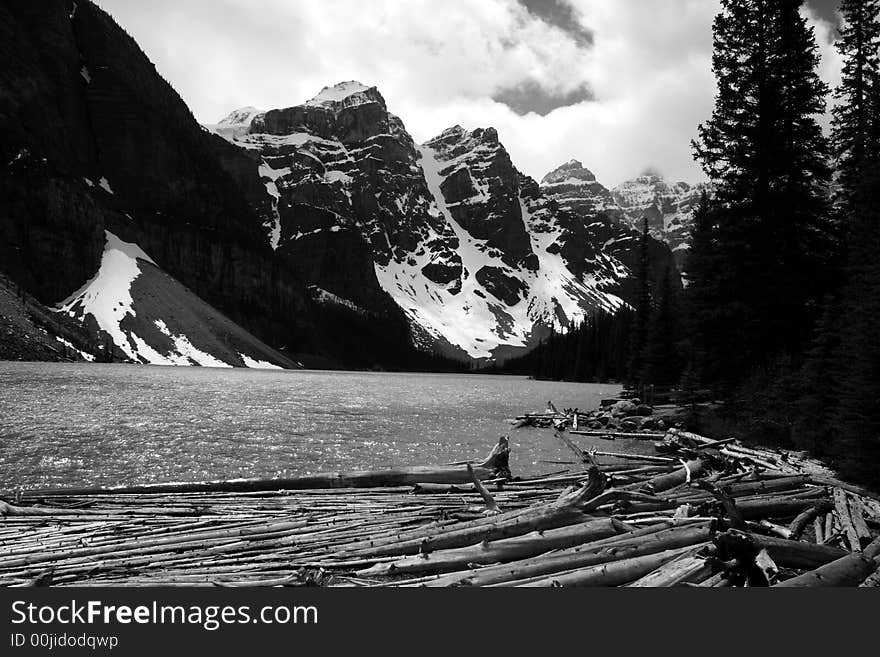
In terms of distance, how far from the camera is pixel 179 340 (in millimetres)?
150125

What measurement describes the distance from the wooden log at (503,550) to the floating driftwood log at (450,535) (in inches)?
0.7

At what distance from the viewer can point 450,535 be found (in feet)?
24.8

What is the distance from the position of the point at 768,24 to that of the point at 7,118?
685 feet

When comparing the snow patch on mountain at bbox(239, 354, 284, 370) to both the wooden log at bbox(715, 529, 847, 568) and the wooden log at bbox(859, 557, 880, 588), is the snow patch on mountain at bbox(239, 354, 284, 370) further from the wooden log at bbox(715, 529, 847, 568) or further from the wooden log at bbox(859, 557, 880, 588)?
the wooden log at bbox(859, 557, 880, 588)

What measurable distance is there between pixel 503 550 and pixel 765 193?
28356 millimetres

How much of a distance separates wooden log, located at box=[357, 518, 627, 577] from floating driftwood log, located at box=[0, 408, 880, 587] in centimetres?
2

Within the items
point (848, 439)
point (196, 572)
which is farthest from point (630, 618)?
point (848, 439)

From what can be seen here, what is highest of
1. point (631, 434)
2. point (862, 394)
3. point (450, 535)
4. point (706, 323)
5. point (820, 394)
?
point (706, 323)

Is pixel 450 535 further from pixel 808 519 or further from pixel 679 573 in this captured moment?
pixel 808 519

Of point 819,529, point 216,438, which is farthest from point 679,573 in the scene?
point 216,438

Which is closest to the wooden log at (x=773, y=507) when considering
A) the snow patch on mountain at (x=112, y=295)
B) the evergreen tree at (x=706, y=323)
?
the evergreen tree at (x=706, y=323)

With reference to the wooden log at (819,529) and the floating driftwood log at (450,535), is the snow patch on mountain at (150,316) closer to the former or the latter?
the floating driftwood log at (450,535)

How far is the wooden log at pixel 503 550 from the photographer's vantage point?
6.57 meters

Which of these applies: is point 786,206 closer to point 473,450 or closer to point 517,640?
point 473,450
